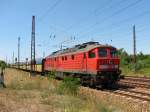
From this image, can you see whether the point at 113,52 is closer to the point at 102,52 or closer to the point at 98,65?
the point at 102,52

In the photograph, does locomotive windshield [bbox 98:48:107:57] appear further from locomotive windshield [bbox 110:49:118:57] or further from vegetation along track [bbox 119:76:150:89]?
vegetation along track [bbox 119:76:150:89]

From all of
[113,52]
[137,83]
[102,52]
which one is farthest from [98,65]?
[137,83]

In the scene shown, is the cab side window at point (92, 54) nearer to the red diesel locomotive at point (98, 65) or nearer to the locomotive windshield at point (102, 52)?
the red diesel locomotive at point (98, 65)

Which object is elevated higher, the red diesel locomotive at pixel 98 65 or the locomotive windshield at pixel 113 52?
the locomotive windshield at pixel 113 52

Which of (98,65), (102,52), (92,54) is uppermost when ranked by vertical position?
(102,52)

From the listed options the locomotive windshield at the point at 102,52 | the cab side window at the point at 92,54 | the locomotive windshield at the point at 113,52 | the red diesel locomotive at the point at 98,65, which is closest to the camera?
the red diesel locomotive at the point at 98,65

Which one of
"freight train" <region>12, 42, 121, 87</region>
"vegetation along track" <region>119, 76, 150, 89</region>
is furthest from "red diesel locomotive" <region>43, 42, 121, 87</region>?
"vegetation along track" <region>119, 76, 150, 89</region>

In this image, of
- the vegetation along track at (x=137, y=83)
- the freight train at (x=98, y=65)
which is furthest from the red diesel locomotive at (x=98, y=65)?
the vegetation along track at (x=137, y=83)

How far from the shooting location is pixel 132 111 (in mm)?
13930

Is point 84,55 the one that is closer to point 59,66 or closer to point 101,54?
point 101,54

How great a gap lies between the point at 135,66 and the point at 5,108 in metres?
38.8

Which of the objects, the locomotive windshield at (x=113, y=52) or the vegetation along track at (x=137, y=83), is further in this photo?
the vegetation along track at (x=137, y=83)

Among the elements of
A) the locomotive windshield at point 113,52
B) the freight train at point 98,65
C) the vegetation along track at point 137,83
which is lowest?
A: the vegetation along track at point 137,83

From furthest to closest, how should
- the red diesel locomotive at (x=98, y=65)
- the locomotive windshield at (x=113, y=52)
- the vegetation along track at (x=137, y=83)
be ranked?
the vegetation along track at (x=137, y=83) → the locomotive windshield at (x=113, y=52) → the red diesel locomotive at (x=98, y=65)
